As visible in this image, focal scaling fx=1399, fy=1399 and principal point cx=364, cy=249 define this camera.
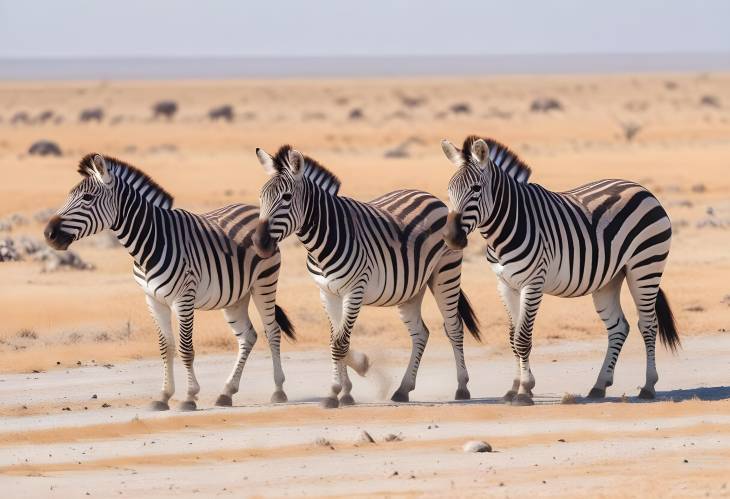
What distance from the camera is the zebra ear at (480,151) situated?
12195 millimetres

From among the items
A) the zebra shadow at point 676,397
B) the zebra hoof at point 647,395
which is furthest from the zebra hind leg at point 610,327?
the zebra hoof at point 647,395

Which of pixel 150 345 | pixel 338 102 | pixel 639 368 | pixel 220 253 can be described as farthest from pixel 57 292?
pixel 338 102

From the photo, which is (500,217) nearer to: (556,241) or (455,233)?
(556,241)

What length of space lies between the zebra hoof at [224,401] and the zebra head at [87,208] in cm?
184

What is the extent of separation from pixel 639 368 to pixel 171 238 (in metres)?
5.19

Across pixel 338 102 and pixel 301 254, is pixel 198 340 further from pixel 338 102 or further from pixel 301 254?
pixel 338 102

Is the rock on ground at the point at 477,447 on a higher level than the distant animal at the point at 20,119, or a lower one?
higher

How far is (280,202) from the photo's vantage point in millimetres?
12031

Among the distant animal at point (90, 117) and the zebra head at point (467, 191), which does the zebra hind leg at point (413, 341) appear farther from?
the distant animal at point (90, 117)

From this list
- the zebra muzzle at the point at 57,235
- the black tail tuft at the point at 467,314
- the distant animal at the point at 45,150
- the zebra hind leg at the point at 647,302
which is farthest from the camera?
the distant animal at the point at 45,150

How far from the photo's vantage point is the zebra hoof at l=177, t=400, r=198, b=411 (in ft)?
40.0

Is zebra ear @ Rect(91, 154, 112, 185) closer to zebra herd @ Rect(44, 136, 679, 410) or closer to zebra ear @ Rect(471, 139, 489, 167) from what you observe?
zebra herd @ Rect(44, 136, 679, 410)

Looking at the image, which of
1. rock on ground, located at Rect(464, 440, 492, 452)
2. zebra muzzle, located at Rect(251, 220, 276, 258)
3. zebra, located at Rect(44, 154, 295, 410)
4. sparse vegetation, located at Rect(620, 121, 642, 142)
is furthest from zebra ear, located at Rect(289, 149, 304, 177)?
sparse vegetation, located at Rect(620, 121, 642, 142)

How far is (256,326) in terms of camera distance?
55.2 ft
